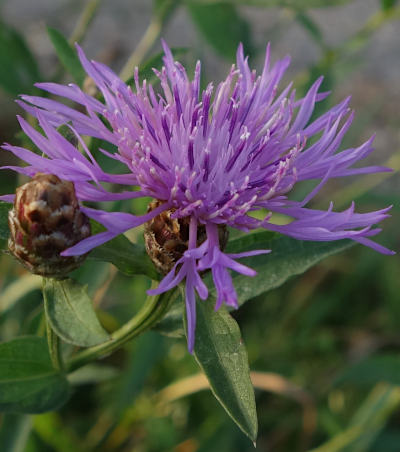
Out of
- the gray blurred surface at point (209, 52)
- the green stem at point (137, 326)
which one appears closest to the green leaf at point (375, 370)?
the green stem at point (137, 326)

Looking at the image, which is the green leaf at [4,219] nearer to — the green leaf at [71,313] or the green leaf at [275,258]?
the green leaf at [71,313]

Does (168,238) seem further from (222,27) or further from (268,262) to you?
(222,27)

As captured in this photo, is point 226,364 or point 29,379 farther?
point 29,379

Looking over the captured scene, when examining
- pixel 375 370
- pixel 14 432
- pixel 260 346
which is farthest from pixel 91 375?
pixel 375 370

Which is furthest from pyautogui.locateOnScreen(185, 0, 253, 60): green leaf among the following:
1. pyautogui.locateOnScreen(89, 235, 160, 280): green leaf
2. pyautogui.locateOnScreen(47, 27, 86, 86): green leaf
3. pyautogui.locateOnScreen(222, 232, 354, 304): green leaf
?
pyautogui.locateOnScreen(89, 235, 160, 280): green leaf

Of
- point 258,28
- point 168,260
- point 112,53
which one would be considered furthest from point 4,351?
point 258,28

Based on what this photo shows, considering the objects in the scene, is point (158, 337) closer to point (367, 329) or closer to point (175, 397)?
point (175, 397)
